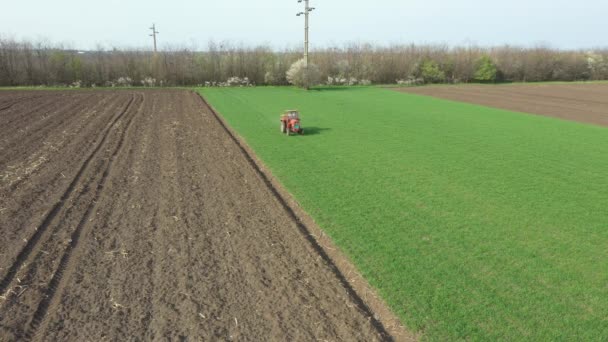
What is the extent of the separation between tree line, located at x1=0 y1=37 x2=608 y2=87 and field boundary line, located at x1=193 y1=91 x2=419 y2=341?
32098mm

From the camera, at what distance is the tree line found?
37.6m

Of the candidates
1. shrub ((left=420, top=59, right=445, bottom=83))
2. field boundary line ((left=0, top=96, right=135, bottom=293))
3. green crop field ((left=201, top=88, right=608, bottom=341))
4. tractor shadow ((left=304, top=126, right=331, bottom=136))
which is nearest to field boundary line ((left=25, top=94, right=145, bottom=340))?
field boundary line ((left=0, top=96, right=135, bottom=293))

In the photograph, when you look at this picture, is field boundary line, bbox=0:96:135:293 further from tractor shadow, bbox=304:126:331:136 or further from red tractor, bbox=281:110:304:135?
tractor shadow, bbox=304:126:331:136

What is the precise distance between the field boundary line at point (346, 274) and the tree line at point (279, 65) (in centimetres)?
3210

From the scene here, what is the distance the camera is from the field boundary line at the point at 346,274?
4.71 metres

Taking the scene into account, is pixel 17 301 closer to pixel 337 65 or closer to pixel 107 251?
pixel 107 251

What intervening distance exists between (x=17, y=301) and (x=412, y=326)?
15.4 feet

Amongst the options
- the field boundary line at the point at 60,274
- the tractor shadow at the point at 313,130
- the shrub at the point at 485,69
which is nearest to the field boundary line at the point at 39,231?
the field boundary line at the point at 60,274

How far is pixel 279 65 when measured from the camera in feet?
138

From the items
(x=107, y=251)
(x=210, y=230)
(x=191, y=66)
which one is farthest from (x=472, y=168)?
(x=191, y=66)

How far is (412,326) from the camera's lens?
183 inches

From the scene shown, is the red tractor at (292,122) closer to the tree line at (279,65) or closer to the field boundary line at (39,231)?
→ the field boundary line at (39,231)

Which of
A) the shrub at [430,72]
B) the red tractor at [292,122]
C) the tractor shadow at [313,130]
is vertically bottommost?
the tractor shadow at [313,130]

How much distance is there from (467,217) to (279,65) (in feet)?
120
